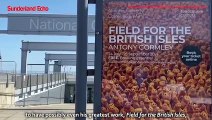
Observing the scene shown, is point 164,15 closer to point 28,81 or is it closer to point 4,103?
point 4,103

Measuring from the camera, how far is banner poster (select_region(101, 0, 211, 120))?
5.42 meters

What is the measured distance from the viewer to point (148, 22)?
215 inches

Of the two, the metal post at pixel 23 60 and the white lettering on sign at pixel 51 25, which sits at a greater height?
the white lettering on sign at pixel 51 25

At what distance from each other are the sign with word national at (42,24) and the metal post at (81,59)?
2509cm

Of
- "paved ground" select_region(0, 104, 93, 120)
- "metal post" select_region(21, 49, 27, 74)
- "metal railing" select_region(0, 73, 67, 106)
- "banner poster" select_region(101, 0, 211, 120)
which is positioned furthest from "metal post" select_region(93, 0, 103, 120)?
"metal post" select_region(21, 49, 27, 74)

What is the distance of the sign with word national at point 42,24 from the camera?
3092 centimetres

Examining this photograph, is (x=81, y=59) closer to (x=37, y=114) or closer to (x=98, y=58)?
(x=98, y=58)

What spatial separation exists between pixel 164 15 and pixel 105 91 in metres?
1.25

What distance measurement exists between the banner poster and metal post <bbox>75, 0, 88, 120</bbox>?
258 mm

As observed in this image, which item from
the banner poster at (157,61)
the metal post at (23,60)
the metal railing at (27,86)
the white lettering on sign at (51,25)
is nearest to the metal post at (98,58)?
the banner poster at (157,61)

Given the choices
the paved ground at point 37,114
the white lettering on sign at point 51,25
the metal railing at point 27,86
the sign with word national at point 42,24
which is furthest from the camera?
the white lettering on sign at point 51,25

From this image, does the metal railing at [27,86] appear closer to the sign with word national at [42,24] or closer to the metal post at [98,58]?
the sign with word national at [42,24]

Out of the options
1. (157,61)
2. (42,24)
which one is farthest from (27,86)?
(157,61)

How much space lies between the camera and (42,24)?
3123 cm
